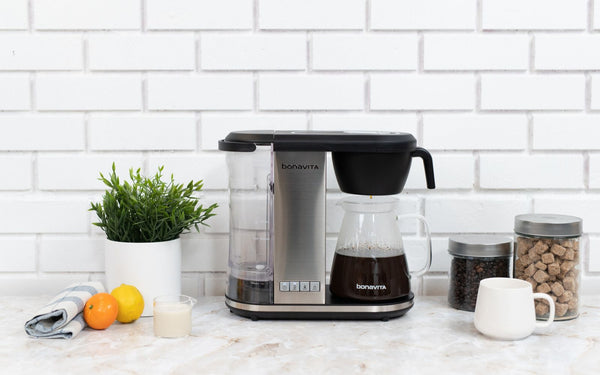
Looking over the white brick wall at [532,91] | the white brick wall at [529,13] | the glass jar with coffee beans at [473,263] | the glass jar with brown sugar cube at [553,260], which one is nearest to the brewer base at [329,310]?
the glass jar with coffee beans at [473,263]

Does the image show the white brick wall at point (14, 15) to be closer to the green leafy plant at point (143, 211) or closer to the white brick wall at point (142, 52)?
the white brick wall at point (142, 52)

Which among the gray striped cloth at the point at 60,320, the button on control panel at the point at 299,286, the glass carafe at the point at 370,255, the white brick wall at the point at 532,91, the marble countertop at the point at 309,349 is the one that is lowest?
the marble countertop at the point at 309,349

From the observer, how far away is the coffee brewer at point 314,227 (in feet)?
4.32

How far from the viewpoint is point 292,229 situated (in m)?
1.33

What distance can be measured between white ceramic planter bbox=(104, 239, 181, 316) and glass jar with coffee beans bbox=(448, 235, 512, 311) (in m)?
0.59

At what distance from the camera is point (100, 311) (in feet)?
4.21

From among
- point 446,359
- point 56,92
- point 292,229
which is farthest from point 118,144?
point 446,359

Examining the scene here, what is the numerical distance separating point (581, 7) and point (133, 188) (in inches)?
42.1

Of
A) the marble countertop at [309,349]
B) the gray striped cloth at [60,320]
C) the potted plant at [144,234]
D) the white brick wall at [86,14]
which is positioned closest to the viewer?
the marble countertop at [309,349]

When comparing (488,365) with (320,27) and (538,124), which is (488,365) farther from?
(320,27)

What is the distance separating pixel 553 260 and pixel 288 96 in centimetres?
66

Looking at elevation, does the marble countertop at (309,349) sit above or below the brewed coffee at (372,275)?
below

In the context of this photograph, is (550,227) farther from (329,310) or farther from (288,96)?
(288,96)

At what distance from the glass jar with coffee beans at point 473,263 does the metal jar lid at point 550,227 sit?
7 centimetres
